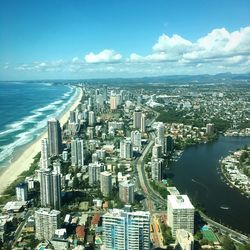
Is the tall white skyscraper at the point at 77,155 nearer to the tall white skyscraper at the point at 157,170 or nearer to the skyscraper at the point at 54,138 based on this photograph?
the skyscraper at the point at 54,138

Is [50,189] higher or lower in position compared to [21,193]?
higher

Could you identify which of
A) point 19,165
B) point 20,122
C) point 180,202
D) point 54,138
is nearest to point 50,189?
point 180,202

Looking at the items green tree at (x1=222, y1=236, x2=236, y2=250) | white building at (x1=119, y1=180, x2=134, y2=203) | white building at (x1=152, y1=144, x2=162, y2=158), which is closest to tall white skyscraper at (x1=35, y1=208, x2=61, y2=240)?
white building at (x1=119, y1=180, x2=134, y2=203)

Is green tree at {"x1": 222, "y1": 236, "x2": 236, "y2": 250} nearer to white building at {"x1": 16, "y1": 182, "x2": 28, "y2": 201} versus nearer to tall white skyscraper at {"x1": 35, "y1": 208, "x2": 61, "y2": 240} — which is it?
tall white skyscraper at {"x1": 35, "y1": 208, "x2": 61, "y2": 240}

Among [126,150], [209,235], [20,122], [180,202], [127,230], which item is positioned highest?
[127,230]

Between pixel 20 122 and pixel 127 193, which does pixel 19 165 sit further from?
pixel 20 122

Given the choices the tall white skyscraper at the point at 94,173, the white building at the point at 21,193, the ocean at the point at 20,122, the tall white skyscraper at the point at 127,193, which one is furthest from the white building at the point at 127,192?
the ocean at the point at 20,122

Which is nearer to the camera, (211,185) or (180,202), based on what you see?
(180,202)
